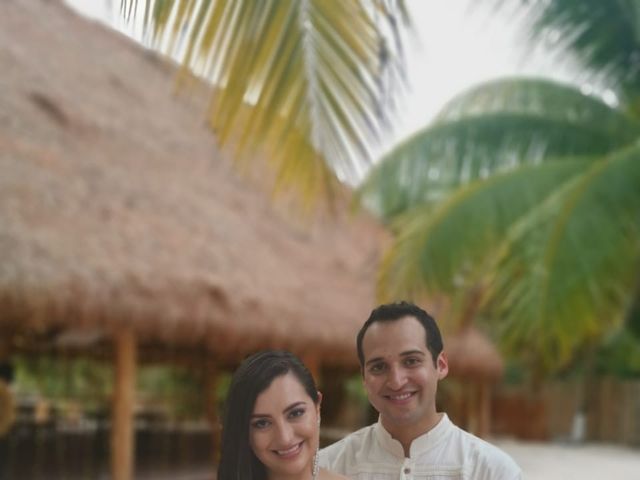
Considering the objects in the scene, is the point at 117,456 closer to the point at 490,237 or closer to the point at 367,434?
the point at 490,237

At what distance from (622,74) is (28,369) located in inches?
342

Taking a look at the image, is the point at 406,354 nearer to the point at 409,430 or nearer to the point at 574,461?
the point at 409,430

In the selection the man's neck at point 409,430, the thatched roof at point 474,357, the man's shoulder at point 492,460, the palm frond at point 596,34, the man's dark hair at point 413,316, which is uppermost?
the palm frond at point 596,34

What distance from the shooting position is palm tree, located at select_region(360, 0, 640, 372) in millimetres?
6203

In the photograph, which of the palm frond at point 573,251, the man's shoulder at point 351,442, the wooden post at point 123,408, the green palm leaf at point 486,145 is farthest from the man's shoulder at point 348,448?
the green palm leaf at point 486,145

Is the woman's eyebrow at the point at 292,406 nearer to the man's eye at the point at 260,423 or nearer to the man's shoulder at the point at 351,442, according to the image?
the man's eye at the point at 260,423

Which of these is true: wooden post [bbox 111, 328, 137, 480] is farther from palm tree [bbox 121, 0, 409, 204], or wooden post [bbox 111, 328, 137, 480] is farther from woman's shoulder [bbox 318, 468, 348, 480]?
woman's shoulder [bbox 318, 468, 348, 480]

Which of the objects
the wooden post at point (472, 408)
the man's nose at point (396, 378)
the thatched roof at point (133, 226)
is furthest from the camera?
the wooden post at point (472, 408)

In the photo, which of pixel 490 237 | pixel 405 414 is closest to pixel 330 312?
pixel 490 237

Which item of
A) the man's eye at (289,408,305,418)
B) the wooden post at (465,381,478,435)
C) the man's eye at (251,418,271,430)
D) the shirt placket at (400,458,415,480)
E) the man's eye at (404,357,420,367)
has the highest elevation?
the man's eye at (404,357,420,367)

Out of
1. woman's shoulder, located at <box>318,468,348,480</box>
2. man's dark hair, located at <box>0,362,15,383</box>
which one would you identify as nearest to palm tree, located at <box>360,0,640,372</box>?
man's dark hair, located at <box>0,362,15,383</box>

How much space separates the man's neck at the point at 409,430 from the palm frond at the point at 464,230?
15.5 feet

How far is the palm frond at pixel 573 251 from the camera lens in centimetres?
602

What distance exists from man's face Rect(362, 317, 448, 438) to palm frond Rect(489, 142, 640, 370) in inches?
171
